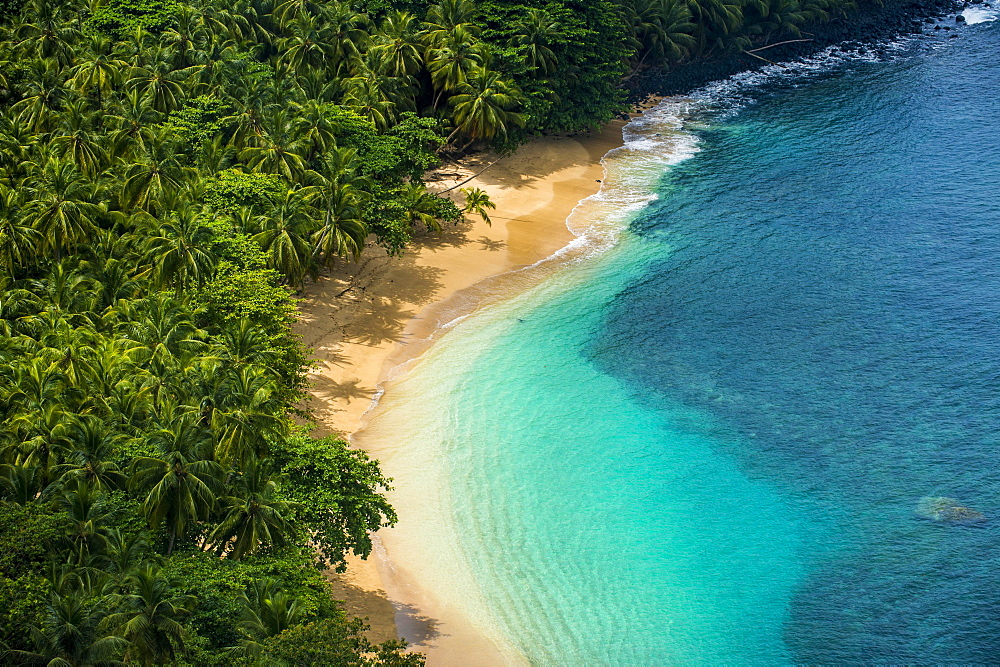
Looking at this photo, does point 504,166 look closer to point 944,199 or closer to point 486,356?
point 486,356

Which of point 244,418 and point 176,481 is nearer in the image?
point 176,481

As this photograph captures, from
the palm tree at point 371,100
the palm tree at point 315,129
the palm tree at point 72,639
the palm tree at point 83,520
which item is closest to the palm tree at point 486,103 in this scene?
the palm tree at point 371,100

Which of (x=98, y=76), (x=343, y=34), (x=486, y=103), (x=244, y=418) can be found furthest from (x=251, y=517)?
(x=343, y=34)

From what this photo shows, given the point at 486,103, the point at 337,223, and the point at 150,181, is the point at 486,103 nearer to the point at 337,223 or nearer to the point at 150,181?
the point at 337,223

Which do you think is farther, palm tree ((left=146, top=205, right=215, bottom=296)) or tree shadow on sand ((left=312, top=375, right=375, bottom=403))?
tree shadow on sand ((left=312, top=375, right=375, bottom=403))

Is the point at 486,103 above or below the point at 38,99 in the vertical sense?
below

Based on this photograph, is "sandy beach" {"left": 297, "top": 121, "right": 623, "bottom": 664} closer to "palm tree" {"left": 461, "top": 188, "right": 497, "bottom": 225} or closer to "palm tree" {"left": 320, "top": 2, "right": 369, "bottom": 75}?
"palm tree" {"left": 461, "top": 188, "right": 497, "bottom": 225}

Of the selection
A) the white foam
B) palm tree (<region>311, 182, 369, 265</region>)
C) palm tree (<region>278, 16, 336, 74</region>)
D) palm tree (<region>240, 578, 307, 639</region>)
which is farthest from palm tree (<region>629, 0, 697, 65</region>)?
palm tree (<region>240, 578, 307, 639</region>)
